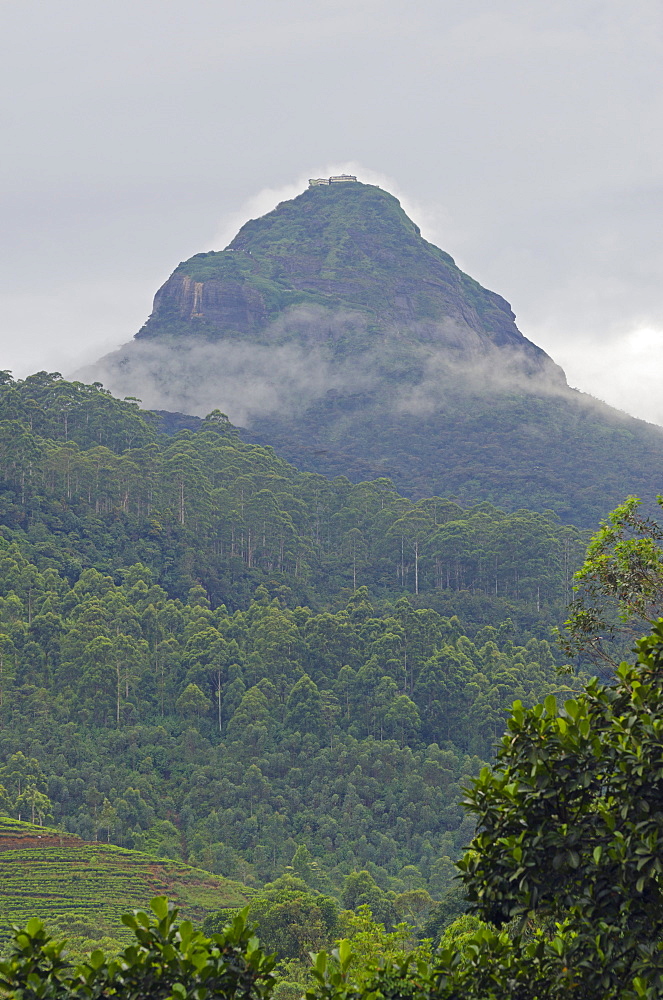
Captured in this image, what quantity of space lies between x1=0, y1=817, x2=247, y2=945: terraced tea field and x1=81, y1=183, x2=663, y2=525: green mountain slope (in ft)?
200

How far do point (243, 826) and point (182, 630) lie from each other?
1268 cm

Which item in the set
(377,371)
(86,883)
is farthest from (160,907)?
(377,371)

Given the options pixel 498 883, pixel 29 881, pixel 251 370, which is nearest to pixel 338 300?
pixel 251 370

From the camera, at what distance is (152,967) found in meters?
6.20

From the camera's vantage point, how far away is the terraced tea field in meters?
35.3

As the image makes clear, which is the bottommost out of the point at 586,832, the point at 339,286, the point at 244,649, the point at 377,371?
the point at 244,649

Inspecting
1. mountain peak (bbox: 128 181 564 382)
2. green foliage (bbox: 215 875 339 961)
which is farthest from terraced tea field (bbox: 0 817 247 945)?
mountain peak (bbox: 128 181 564 382)

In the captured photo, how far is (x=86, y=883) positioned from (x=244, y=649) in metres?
16.8

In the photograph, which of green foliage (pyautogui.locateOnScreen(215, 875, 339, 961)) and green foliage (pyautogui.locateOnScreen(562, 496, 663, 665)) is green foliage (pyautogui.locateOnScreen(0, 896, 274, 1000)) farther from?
green foliage (pyautogui.locateOnScreen(215, 875, 339, 961))

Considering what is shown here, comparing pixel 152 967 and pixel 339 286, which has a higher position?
pixel 339 286

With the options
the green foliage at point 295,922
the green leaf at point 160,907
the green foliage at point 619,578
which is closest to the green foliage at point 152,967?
the green leaf at point 160,907

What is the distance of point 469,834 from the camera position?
150 feet

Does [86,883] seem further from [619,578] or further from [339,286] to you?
[339,286]

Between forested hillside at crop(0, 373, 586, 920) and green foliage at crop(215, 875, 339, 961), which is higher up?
forested hillside at crop(0, 373, 586, 920)
